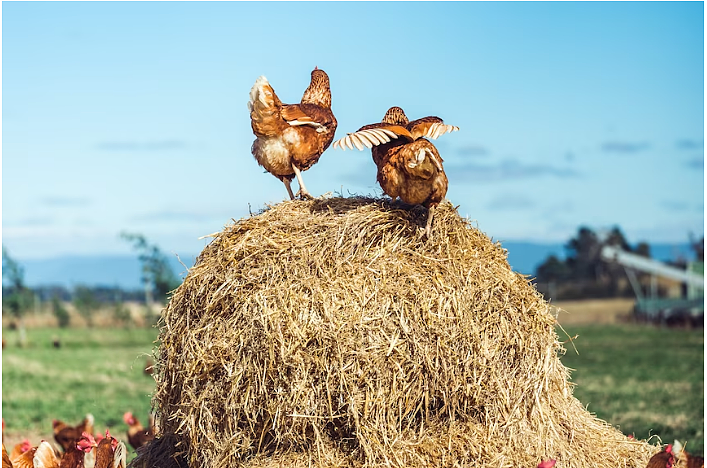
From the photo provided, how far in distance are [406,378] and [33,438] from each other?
7511 mm

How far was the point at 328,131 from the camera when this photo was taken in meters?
6.20

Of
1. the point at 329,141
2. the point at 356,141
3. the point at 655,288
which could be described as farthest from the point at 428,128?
the point at 655,288

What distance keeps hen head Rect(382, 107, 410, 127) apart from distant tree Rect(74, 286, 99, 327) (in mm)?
27362

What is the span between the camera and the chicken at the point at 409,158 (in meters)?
5.18

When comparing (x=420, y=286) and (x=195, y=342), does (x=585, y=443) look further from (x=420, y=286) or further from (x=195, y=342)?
(x=195, y=342)

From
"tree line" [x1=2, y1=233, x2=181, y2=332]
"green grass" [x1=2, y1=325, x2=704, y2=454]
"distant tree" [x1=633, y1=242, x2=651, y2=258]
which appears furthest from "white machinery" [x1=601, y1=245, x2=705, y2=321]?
"tree line" [x1=2, y1=233, x2=181, y2=332]

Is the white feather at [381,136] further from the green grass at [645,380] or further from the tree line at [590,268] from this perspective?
the tree line at [590,268]

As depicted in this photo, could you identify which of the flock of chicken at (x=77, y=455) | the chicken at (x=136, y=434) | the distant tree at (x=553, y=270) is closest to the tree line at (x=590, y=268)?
the distant tree at (x=553, y=270)

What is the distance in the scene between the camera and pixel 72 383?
16.5m

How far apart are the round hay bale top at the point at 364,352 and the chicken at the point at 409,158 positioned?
0.74ft

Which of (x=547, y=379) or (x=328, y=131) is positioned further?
(x=328, y=131)

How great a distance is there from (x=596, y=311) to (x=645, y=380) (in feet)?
56.2

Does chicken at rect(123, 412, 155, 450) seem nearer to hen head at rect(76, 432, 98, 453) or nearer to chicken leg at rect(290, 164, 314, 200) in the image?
hen head at rect(76, 432, 98, 453)

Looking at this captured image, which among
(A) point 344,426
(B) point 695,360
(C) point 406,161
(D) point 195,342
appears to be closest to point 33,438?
(D) point 195,342
